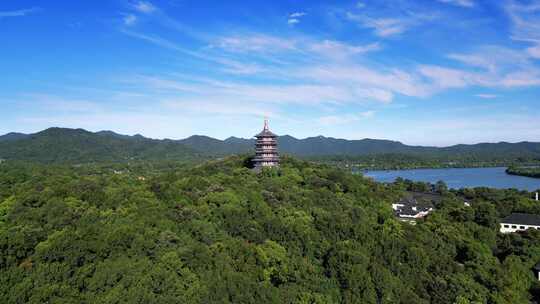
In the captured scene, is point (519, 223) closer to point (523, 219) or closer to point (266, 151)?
point (523, 219)

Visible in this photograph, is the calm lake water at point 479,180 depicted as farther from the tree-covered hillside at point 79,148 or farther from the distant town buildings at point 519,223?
the tree-covered hillside at point 79,148

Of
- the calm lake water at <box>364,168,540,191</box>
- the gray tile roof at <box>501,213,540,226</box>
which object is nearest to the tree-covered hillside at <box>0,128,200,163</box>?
the calm lake water at <box>364,168,540,191</box>

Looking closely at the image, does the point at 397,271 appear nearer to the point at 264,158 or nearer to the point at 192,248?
the point at 192,248

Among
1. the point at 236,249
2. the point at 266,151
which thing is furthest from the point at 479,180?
the point at 236,249

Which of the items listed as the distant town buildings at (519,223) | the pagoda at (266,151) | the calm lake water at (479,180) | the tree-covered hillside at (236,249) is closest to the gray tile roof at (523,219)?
the distant town buildings at (519,223)

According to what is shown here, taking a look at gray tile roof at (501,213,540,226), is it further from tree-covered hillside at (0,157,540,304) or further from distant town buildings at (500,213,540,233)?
tree-covered hillside at (0,157,540,304)
